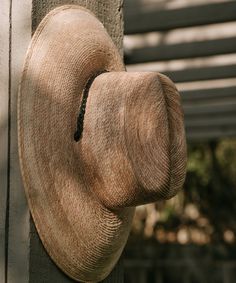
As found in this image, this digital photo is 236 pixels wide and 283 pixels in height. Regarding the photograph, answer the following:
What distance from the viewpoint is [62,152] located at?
5.02 ft

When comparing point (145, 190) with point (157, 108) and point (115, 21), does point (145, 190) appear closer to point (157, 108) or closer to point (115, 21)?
point (157, 108)

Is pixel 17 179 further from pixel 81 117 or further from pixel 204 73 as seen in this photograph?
pixel 204 73

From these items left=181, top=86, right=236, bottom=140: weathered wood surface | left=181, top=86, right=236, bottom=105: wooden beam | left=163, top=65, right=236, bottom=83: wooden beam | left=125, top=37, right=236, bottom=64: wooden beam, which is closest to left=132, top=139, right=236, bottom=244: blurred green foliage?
left=181, top=86, right=236, bottom=140: weathered wood surface

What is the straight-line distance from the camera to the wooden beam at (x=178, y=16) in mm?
4184

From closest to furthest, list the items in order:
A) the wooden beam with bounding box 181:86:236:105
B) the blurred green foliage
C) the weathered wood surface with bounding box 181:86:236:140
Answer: the wooden beam with bounding box 181:86:236:105 < the weathered wood surface with bounding box 181:86:236:140 < the blurred green foliage

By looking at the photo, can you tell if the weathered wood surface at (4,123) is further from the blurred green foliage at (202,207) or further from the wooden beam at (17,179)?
the blurred green foliage at (202,207)

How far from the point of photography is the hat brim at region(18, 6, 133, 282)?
150 centimetres

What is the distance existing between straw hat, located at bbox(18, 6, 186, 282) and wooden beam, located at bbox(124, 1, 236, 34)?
2669 millimetres

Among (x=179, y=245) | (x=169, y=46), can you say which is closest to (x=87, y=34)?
(x=169, y=46)

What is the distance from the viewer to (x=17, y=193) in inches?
58.8

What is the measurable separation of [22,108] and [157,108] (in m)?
0.27

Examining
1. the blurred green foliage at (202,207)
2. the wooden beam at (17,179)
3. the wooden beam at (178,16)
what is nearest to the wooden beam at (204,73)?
the wooden beam at (178,16)

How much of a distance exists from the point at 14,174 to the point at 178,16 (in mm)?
2961

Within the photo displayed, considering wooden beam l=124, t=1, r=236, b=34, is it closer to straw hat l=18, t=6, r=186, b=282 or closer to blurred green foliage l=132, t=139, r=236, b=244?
straw hat l=18, t=6, r=186, b=282
